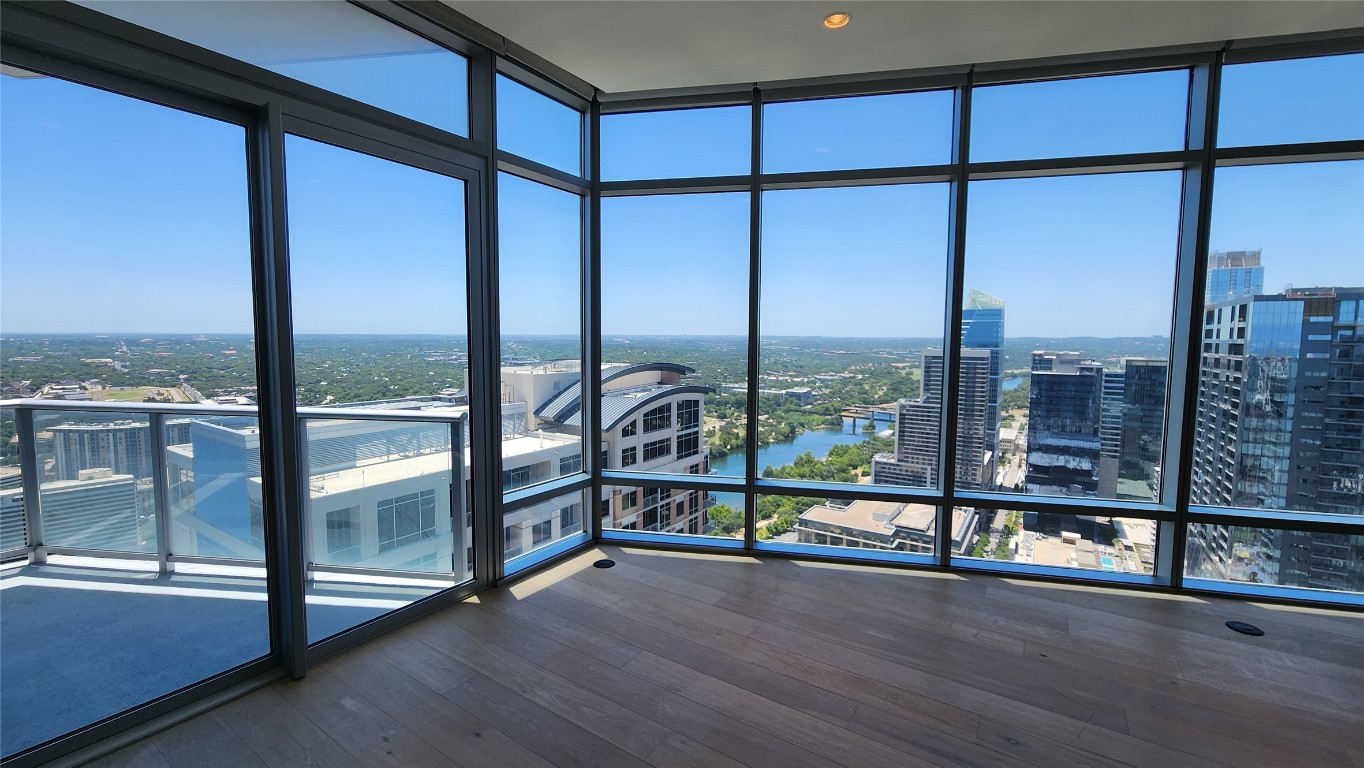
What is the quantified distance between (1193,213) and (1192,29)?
3.54ft

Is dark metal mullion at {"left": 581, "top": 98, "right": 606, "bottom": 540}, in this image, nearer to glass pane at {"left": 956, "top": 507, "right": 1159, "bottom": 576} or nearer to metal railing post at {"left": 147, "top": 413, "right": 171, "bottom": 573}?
metal railing post at {"left": 147, "top": 413, "right": 171, "bottom": 573}

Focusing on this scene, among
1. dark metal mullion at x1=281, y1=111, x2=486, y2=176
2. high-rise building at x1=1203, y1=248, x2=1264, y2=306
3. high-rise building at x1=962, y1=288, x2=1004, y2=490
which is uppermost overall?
dark metal mullion at x1=281, y1=111, x2=486, y2=176

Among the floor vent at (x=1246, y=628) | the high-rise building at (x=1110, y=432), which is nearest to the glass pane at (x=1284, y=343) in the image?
the high-rise building at (x=1110, y=432)

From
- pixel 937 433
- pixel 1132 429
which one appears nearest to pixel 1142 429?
pixel 1132 429

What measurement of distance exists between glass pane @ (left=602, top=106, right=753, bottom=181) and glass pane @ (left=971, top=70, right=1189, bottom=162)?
154 cm

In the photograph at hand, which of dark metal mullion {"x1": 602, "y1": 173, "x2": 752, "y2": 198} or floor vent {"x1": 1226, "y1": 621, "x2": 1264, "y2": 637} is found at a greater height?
dark metal mullion {"x1": 602, "y1": 173, "x2": 752, "y2": 198}

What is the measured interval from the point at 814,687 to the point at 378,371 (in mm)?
2629

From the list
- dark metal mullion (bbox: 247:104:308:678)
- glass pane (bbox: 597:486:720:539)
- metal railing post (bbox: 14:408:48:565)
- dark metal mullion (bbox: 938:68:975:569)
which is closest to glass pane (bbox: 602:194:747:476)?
glass pane (bbox: 597:486:720:539)

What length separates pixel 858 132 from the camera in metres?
3.82

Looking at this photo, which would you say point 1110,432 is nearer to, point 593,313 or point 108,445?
point 593,313

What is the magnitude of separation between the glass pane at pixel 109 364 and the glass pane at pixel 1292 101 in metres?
5.27

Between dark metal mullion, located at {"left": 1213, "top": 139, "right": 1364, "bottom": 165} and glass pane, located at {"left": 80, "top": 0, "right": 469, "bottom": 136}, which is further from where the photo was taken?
dark metal mullion, located at {"left": 1213, "top": 139, "right": 1364, "bottom": 165}

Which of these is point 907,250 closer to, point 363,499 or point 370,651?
point 363,499

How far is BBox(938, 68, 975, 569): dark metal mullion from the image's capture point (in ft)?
12.0
